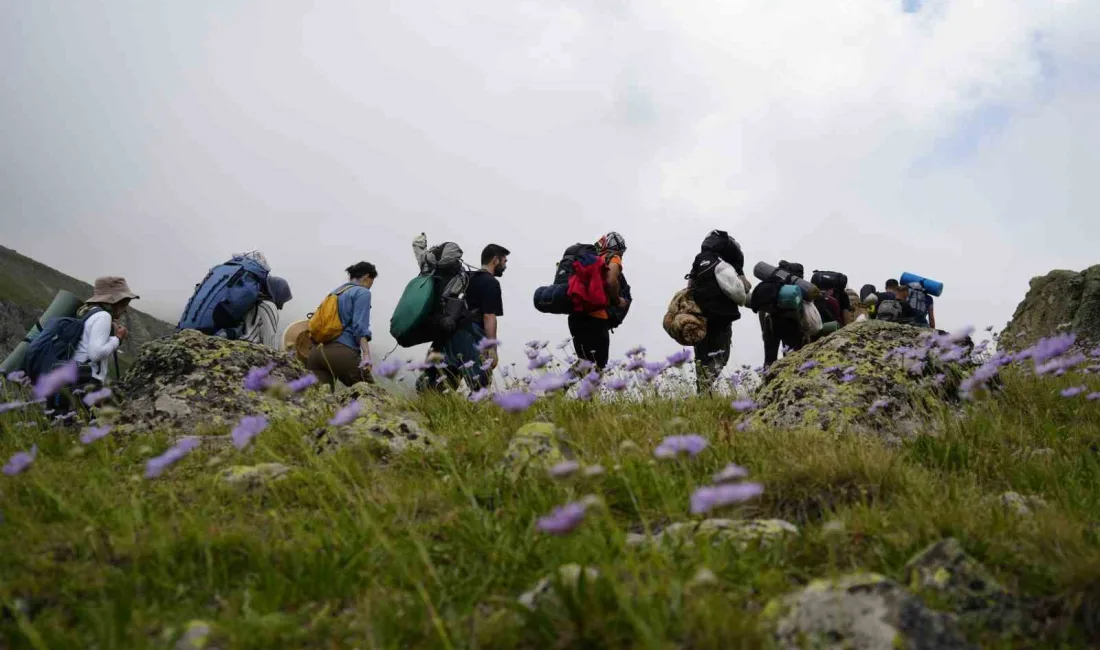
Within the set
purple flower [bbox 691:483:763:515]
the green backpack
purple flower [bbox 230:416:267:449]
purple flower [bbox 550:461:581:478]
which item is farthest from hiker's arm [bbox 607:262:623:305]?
purple flower [bbox 691:483:763:515]

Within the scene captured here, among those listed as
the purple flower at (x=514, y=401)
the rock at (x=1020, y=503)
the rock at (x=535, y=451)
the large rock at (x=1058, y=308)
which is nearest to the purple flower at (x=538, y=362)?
the rock at (x=535, y=451)

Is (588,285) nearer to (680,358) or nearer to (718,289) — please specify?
(718,289)

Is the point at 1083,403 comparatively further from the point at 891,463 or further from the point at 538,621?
the point at 538,621

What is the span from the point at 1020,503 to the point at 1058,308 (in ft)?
51.6

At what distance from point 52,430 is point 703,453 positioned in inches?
194

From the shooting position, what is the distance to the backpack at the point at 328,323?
298 inches

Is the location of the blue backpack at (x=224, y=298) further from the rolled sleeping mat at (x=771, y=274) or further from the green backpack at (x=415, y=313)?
the rolled sleeping mat at (x=771, y=274)

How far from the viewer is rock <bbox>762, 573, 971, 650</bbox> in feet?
6.57

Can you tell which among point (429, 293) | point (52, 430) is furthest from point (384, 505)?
point (429, 293)

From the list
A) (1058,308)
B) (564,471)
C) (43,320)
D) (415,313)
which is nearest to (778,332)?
(415,313)

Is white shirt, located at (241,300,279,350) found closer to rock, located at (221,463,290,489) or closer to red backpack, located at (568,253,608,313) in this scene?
red backpack, located at (568,253,608,313)

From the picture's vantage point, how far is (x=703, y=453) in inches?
149

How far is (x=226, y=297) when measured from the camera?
767cm

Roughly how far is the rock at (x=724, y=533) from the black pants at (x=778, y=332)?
6.20 metres
